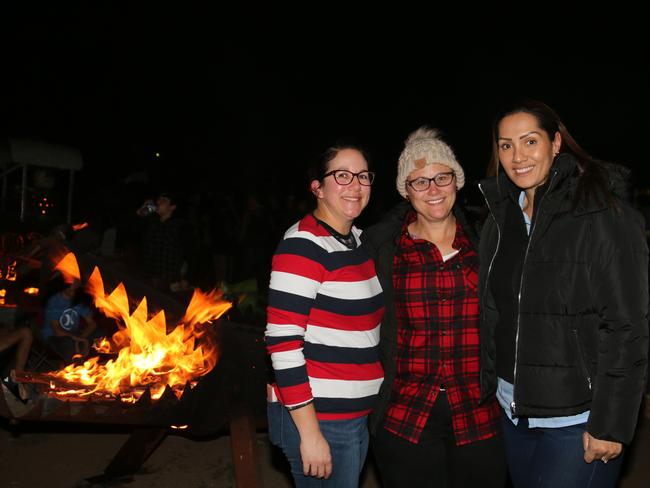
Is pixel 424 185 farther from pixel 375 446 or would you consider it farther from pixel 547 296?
pixel 375 446

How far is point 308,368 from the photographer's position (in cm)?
234

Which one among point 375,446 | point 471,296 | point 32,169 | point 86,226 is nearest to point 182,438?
point 86,226

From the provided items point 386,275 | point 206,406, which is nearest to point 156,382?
point 206,406

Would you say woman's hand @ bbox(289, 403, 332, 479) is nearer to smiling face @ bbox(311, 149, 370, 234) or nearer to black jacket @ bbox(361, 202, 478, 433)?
black jacket @ bbox(361, 202, 478, 433)

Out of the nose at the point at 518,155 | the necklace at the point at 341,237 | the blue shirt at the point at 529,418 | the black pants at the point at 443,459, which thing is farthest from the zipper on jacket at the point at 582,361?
the necklace at the point at 341,237

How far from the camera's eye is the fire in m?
3.67

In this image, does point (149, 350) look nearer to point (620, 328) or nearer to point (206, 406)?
point (206, 406)

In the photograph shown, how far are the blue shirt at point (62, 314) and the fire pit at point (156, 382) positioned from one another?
135cm

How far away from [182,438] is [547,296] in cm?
392

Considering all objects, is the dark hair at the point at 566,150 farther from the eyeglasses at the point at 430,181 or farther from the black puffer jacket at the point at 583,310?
the eyeglasses at the point at 430,181

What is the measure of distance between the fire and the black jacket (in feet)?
4.66

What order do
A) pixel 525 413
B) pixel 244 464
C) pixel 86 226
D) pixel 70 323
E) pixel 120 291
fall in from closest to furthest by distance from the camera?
pixel 525 413, pixel 244 464, pixel 120 291, pixel 86 226, pixel 70 323

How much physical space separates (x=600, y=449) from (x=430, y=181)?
52.1 inches

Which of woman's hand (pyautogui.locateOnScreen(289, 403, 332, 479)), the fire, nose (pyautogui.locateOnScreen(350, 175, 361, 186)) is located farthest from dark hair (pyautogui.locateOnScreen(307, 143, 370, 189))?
the fire
